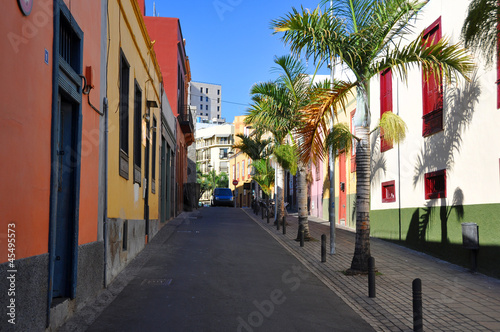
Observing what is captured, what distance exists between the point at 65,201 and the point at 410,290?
5948 mm

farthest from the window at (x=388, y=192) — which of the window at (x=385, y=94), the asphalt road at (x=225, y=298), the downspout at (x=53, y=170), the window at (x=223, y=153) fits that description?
the window at (x=223, y=153)

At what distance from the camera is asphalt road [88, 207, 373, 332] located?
6.59 metres

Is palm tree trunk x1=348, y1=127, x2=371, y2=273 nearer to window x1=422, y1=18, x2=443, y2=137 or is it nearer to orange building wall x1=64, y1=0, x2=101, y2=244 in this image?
window x1=422, y1=18, x2=443, y2=137

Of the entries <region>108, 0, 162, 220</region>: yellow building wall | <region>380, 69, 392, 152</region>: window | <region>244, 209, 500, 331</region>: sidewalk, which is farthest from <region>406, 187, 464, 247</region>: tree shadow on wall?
<region>108, 0, 162, 220</region>: yellow building wall

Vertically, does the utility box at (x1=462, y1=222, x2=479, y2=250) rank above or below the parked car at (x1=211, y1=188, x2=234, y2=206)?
below

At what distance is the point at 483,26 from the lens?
6020 mm

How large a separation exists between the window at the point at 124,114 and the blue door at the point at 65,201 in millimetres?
3434

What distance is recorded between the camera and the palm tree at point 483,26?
5945 mm

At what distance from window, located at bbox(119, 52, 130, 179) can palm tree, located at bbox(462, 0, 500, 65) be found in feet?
22.3

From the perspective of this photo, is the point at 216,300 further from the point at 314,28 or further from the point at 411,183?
the point at 411,183

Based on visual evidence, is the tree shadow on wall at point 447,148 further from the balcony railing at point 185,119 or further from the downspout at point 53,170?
the balcony railing at point 185,119

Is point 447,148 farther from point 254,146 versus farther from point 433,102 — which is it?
point 254,146

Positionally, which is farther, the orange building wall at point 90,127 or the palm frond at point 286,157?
the palm frond at point 286,157

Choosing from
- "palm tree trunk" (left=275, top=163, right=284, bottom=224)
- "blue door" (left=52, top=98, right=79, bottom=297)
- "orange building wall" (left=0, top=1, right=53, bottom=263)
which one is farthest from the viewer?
"palm tree trunk" (left=275, top=163, right=284, bottom=224)
